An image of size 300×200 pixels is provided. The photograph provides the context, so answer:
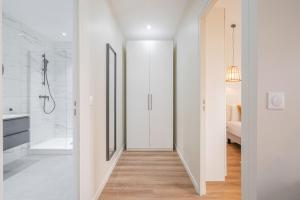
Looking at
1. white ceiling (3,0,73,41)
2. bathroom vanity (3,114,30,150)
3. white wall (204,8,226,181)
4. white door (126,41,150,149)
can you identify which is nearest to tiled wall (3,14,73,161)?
white ceiling (3,0,73,41)

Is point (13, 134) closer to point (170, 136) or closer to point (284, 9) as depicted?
point (170, 136)

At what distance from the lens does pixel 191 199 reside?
2455 millimetres

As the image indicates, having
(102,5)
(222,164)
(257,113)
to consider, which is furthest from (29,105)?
(257,113)

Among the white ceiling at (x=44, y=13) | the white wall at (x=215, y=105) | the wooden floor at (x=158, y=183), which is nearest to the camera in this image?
the wooden floor at (x=158, y=183)

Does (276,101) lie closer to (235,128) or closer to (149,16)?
(149,16)

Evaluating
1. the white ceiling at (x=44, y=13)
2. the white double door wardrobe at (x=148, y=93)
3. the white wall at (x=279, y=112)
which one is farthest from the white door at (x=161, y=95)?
the white wall at (x=279, y=112)

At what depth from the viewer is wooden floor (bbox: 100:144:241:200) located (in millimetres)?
2525

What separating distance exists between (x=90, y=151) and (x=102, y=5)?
1.80 metres

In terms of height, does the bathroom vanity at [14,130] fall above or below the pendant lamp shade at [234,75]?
below

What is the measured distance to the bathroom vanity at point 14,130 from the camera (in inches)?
111

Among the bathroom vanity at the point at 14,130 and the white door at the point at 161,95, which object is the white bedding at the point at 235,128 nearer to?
the white door at the point at 161,95

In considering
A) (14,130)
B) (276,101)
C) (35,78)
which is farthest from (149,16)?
(276,101)

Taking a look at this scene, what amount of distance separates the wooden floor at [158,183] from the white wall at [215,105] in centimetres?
26

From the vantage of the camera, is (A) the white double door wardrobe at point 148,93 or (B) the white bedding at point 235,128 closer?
(B) the white bedding at point 235,128
